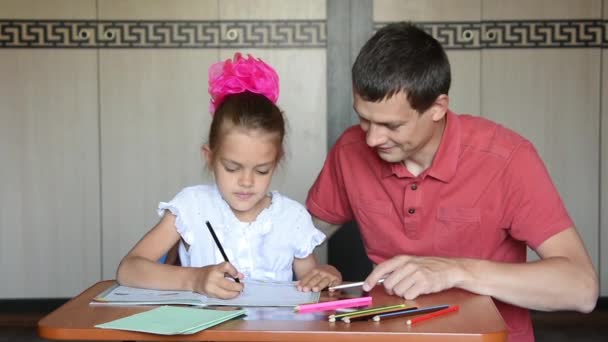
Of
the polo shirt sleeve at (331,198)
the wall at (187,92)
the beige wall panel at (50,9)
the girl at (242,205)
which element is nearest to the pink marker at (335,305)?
the girl at (242,205)

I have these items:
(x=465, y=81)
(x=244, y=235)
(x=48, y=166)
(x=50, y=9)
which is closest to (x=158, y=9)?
(x=50, y=9)

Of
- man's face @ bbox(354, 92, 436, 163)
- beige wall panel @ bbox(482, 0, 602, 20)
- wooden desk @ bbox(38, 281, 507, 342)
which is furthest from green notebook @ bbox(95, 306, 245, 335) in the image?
beige wall panel @ bbox(482, 0, 602, 20)

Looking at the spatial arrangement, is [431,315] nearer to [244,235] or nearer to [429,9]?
[244,235]

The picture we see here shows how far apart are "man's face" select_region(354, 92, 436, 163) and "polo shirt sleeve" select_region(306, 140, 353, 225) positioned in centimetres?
31

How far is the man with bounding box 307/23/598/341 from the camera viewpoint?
5.79 ft

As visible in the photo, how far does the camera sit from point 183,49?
3920mm

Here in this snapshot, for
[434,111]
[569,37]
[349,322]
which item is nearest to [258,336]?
[349,322]

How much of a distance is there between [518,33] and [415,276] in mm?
2608

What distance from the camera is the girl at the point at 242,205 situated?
195 centimetres

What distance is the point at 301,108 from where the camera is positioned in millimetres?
3924

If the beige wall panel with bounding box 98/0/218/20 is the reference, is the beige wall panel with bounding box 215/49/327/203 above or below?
below

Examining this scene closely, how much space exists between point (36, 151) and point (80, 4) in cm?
76

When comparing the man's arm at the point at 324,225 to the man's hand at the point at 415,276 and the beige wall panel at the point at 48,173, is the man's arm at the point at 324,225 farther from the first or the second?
the beige wall panel at the point at 48,173

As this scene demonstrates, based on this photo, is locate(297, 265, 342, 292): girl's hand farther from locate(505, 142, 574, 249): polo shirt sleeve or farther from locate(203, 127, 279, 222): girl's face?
locate(505, 142, 574, 249): polo shirt sleeve
